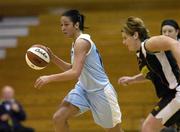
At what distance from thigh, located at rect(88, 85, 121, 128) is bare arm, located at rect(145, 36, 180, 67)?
0.94 meters

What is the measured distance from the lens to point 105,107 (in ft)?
15.8

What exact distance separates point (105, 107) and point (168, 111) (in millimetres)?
738

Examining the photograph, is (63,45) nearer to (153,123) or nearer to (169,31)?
(169,31)

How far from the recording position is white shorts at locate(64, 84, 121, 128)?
4809mm

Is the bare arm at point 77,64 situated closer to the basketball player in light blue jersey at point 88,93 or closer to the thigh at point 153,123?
the basketball player in light blue jersey at point 88,93

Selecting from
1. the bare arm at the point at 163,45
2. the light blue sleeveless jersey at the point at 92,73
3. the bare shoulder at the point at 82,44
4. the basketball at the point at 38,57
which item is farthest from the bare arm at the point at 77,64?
the bare arm at the point at 163,45

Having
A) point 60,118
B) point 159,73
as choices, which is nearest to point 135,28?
point 159,73

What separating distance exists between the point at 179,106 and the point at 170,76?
264 mm

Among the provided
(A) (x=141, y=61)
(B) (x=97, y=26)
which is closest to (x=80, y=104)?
(A) (x=141, y=61)

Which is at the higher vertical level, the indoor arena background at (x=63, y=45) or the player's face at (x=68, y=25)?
the player's face at (x=68, y=25)

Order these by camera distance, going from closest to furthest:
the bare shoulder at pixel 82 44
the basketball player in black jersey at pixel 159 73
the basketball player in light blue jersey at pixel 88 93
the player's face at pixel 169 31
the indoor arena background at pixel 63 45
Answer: the basketball player in black jersey at pixel 159 73 → the bare shoulder at pixel 82 44 → the basketball player in light blue jersey at pixel 88 93 → the player's face at pixel 169 31 → the indoor arena background at pixel 63 45

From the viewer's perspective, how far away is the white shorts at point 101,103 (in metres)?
4.81

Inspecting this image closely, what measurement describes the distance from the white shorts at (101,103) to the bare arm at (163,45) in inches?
37.3

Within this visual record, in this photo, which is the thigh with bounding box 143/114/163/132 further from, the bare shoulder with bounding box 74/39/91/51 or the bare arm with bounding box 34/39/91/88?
the bare shoulder with bounding box 74/39/91/51
